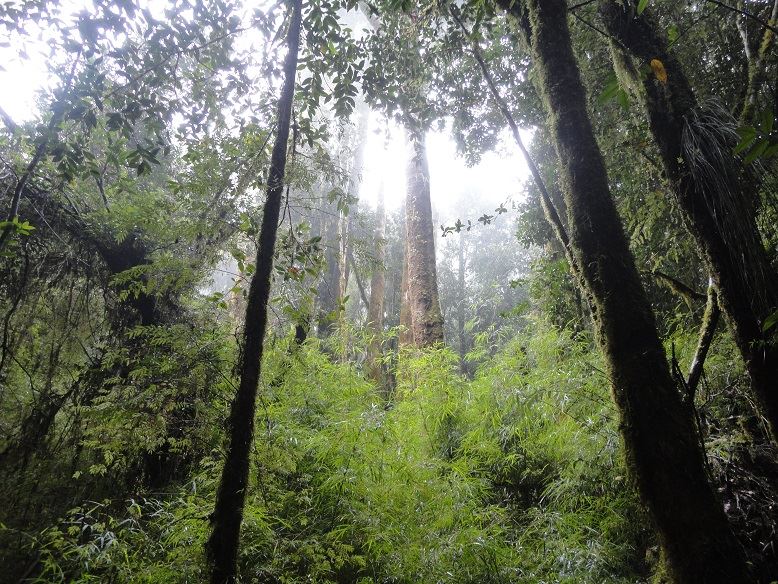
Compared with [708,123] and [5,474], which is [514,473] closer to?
[708,123]

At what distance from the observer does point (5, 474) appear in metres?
3.89

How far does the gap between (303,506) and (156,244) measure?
11.5ft

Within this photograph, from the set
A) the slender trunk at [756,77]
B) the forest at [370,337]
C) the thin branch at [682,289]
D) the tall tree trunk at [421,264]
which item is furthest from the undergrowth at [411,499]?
the tall tree trunk at [421,264]

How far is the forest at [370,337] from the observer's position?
2008mm

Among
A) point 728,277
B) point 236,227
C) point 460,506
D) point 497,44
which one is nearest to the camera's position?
point 728,277

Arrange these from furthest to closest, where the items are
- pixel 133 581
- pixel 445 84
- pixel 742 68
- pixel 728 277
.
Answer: pixel 445 84 → pixel 742 68 → pixel 133 581 → pixel 728 277

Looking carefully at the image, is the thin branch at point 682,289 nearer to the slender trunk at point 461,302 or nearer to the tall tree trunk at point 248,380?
the tall tree trunk at point 248,380

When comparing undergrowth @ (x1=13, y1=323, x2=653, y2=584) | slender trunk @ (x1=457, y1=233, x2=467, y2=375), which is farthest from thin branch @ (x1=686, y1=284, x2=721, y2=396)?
slender trunk @ (x1=457, y1=233, x2=467, y2=375)

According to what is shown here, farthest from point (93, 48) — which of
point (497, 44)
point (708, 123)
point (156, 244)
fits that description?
point (497, 44)

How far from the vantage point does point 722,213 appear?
6.74 feet

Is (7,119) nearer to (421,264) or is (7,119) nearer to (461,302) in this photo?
(421,264)

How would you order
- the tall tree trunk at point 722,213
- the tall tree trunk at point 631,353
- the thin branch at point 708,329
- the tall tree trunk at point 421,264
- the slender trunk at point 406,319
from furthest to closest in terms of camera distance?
the slender trunk at point 406,319, the tall tree trunk at point 421,264, the thin branch at point 708,329, the tall tree trunk at point 722,213, the tall tree trunk at point 631,353

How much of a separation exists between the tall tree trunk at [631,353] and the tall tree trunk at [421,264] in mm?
4851

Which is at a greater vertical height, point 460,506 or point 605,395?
point 605,395
